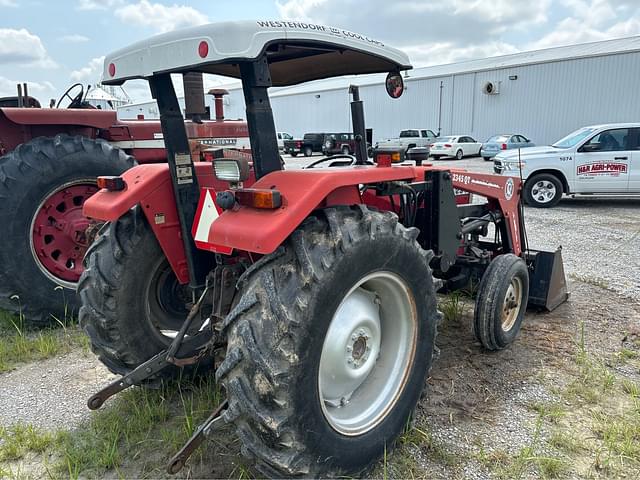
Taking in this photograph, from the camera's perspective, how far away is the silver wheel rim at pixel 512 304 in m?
3.70

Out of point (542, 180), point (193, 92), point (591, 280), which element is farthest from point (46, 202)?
point (542, 180)

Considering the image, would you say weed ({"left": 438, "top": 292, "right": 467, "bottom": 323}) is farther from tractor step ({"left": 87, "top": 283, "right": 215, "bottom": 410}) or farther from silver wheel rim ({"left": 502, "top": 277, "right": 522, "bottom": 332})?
tractor step ({"left": 87, "top": 283, "right": 215, "bottom": 410})

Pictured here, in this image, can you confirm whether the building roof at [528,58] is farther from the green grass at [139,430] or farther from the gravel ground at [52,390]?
the green grass at [139,430]

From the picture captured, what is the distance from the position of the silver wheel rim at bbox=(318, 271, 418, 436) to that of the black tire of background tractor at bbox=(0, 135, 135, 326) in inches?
119

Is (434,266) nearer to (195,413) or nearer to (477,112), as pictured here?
(195,413)

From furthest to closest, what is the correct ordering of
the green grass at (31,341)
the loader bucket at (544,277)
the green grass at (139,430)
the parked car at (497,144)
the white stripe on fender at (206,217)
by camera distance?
the parked car at (497,144) → the loader bucket at (544,277) → the green grass at (31,341) → the green grass at (139,430) → the white stripe on fender at (206,217)

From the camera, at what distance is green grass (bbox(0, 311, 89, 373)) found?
12.5 feet

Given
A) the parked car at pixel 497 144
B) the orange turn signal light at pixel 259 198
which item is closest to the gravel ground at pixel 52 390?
the orange turn signal light at pixel 259 198

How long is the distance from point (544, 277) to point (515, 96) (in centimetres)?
2633

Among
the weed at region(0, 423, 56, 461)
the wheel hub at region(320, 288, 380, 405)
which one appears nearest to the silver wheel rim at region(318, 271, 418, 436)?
the wheel hub at region(320, 288, 380, 405)

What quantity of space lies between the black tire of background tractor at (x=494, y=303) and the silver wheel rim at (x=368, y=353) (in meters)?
1.12

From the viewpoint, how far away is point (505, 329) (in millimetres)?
3752

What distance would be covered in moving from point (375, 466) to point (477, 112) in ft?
97.8

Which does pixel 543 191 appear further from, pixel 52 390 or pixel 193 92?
pixel 52 390
